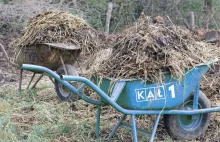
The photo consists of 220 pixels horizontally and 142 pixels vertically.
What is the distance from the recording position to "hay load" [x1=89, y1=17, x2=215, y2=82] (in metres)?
3.59

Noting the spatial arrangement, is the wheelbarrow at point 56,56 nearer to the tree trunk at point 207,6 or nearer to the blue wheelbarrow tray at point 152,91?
the blue wheelbarrow tray at point 152,91

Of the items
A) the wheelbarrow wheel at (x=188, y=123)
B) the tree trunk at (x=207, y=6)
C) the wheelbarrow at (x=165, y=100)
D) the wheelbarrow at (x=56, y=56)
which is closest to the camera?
the wheelbarrow at (x=165, y=100)

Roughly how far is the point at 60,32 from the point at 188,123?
224 cm

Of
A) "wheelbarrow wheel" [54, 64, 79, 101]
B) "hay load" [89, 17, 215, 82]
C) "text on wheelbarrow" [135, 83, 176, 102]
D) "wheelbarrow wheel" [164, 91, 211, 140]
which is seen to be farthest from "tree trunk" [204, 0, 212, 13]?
"text on wheelbarrow" [135, 83, 176, 102]

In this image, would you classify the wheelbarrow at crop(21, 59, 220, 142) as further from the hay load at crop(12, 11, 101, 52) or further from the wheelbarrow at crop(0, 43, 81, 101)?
the hay load at crop(12, 11, 101, 52)

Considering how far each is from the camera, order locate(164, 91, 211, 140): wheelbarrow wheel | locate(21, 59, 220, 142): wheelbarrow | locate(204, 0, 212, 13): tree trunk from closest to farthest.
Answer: locate(21, 59, 220, 142): wheelbarrow
locate(164, 91, 211, 140): wheelbarrow wheel
locate(204, 0, 212, 13): tree trunk

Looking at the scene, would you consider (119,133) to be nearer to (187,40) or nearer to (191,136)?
(191,136)

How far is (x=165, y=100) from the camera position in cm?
365

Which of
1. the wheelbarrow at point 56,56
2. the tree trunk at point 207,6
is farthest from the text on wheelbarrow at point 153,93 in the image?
the tree trunk at point 207,6

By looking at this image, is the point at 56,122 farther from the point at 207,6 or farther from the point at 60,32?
the point at 207,6

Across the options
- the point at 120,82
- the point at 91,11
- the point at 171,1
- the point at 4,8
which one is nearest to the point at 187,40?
the point at 120,82

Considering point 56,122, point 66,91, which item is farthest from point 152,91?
point 66,91

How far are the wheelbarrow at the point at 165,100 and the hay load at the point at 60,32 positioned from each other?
5.43ft

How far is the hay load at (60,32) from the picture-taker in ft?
17.9
